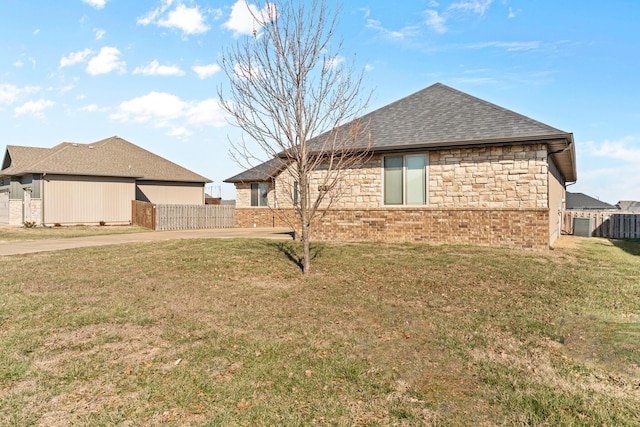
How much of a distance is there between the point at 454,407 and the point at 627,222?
74.9 ft

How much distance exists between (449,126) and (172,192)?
25.6 metres

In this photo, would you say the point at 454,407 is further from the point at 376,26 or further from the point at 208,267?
the point at 376,26

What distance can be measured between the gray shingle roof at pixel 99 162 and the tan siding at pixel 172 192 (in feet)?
2.49

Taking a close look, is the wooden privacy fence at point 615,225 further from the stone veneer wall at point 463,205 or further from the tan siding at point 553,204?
the stone veneer wall at point 463,205

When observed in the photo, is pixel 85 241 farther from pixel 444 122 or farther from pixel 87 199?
pixel 444 122

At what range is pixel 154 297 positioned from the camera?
7074 millimetres

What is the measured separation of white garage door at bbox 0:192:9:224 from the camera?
3033 cm

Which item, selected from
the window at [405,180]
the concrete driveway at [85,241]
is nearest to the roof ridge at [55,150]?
the concrete driveway at [85,241]

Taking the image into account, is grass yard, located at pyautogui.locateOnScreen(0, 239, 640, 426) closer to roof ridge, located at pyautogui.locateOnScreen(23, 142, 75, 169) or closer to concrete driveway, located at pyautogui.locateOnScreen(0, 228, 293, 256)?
concrete driveway, located at pyautogui.locateOnScreen(0, 228, 293, 256)

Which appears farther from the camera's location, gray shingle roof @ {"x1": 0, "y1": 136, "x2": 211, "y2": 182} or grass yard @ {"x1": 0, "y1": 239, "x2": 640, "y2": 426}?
gray shingle roof @ {"x1": 0, "y1": 136, "x2": 211, "y2": 182}

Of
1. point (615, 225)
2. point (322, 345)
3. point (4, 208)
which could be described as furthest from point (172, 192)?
point (615, 225)

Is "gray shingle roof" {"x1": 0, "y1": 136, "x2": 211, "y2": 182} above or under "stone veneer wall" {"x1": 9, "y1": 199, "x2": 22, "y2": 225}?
above

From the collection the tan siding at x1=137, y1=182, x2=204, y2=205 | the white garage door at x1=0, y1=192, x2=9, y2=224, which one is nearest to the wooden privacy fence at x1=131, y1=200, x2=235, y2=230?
the tan siding at x1=137, y1=182, x2=204, y2=205

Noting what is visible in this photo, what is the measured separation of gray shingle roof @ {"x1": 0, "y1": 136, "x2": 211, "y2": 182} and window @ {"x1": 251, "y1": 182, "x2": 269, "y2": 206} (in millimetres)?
7841
